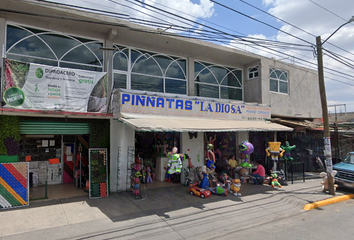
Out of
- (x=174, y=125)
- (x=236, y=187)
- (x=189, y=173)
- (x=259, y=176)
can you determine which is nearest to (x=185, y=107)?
(x=174, y=125)

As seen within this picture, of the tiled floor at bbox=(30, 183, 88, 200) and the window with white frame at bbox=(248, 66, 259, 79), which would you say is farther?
the window with white frame at bbox=(248, 66, 259, 79)

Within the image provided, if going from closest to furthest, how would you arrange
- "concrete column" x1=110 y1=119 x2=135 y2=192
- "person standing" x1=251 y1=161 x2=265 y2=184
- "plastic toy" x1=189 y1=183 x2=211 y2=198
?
"plastic toy" x1=189 y1=183 x2=211 y2=198, "concrete column" x1=110 y1=119 x2=135 y2=192, "person standing" x1=251 y1=161 x2=265 y2=184

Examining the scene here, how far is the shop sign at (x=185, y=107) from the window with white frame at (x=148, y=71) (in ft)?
5.15

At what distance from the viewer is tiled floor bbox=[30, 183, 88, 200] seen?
8844mm

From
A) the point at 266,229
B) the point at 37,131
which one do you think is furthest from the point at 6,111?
the point at 266,229

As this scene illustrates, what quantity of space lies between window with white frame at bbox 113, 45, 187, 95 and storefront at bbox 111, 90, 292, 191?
1.55 metres

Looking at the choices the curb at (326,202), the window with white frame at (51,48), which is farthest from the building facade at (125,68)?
the curb at (326,202)

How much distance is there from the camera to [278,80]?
14914mm

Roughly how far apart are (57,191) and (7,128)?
3149 millimetres

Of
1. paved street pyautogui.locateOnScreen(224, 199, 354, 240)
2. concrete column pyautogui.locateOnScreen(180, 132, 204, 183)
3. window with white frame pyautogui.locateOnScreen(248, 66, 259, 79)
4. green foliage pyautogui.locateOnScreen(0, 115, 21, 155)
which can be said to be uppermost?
window with white frame pyautogui.locateOnScreen(248, 66, 259, 79)

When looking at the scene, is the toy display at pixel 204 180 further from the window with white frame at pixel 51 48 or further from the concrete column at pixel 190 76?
the window with white frame at pixel 51 48

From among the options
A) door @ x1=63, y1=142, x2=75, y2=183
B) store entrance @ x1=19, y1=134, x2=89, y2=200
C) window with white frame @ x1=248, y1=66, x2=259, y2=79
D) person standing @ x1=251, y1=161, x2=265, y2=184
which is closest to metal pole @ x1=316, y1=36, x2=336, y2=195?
person standing @ x1=251, y1=161, x2=265, y2=184

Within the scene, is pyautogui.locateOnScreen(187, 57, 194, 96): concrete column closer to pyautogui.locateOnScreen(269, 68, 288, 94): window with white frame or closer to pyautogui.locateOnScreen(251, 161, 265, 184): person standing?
pyautogui.locateOnScreen(251, 161, 265, 184): person standing

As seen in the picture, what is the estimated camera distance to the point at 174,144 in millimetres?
11984
